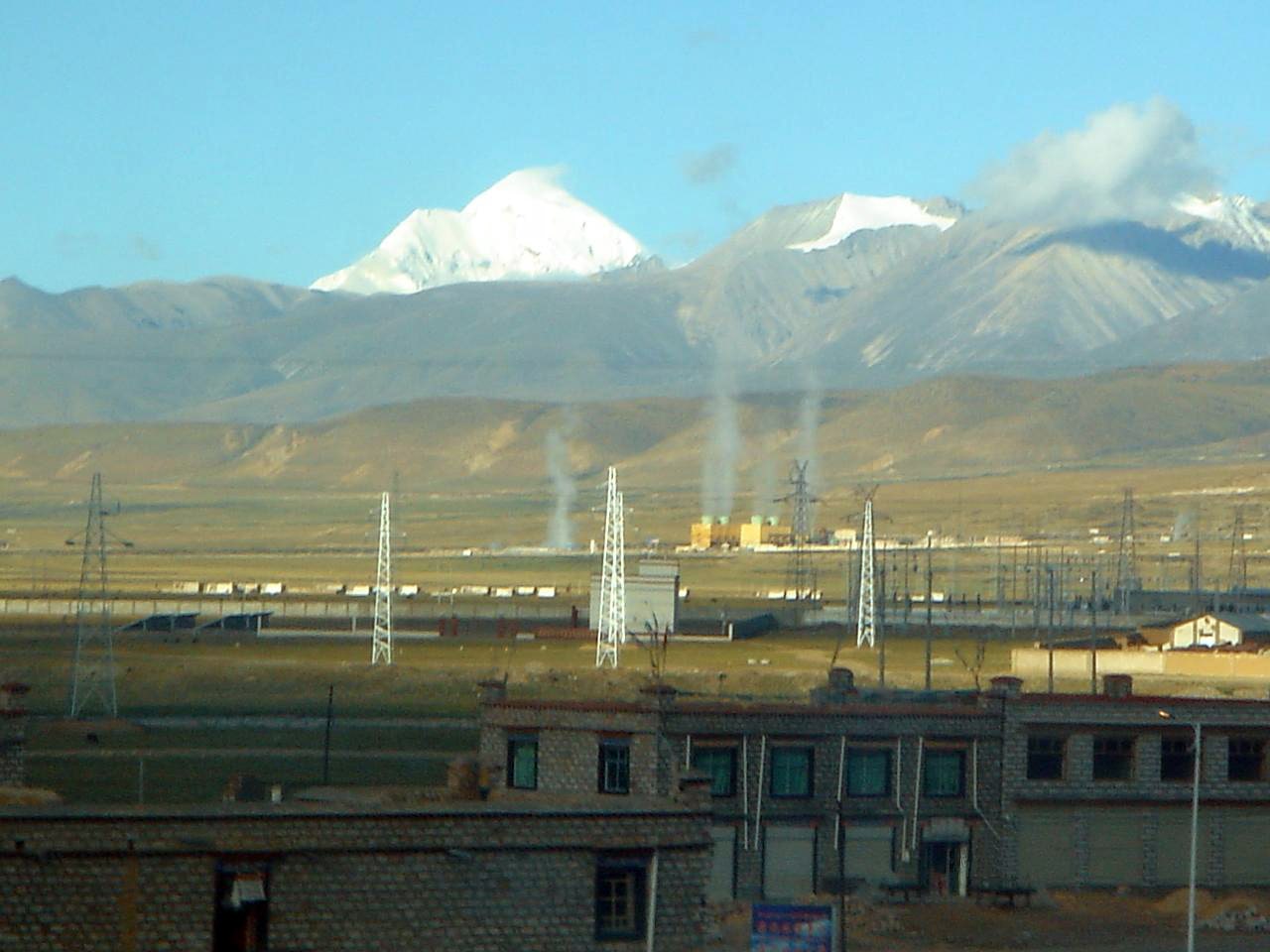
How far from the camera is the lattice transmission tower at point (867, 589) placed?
3041 inches

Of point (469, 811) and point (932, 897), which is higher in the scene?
point (469, 811)

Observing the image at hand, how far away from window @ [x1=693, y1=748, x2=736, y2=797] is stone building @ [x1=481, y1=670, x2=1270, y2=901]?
0.08ft

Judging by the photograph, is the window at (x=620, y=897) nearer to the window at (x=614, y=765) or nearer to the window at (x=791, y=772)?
the window at (x=614, y=765)

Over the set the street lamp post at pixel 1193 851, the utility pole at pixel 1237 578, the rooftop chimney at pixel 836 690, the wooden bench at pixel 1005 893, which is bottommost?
the wooden bench at pixel 1005 893

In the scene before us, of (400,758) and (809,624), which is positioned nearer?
(400,758)

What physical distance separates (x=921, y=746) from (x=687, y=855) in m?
13.4

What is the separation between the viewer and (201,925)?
17922 millimetres

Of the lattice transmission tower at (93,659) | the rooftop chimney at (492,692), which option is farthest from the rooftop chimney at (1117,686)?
the lattice transmission tower at (93,659)

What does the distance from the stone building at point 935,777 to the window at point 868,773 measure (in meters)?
0.02

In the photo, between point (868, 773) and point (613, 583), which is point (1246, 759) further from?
point (613, 583)

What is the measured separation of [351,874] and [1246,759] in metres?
18.6

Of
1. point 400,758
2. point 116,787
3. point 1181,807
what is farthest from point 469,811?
point 400,758

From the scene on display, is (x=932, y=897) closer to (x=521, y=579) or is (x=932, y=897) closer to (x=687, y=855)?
(x=687, y=855)

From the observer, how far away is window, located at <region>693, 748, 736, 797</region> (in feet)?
103
